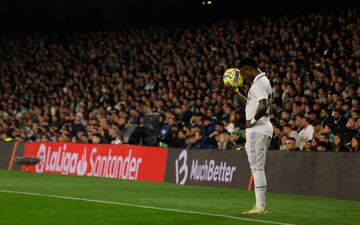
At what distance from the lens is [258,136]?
→ 43.2 feet

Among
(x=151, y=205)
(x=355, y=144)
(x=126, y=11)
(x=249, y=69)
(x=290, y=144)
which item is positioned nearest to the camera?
(x=249, y=69)

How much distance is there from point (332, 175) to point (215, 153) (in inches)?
174

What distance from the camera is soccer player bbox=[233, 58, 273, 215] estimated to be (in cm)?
1301

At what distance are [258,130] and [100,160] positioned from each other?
45.4ft

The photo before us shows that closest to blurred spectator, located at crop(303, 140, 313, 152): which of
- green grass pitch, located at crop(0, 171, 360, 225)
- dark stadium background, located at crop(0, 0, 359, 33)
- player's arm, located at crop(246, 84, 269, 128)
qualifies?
green grass pitch, located at crop(0, 171, 360, 225)

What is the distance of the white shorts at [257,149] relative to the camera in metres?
13.1

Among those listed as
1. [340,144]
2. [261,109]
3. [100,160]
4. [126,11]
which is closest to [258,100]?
[261,109]

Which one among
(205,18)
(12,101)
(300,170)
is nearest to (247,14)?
(205,18)

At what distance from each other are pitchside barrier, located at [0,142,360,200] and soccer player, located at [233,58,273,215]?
5121mm

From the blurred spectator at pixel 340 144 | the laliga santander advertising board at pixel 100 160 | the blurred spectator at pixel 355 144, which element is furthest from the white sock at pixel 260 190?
the laliga santander advertising board at pixel 100 160

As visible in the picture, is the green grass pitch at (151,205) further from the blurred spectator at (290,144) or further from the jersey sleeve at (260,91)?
the blurred spectator at (290,144)

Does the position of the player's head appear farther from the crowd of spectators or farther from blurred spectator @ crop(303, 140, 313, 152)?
blurred spectator @ crop(303, 140, 313, 152)

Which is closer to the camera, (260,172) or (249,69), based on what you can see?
(260,172)

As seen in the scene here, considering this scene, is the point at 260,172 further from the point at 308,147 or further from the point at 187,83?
the point at 187,83
